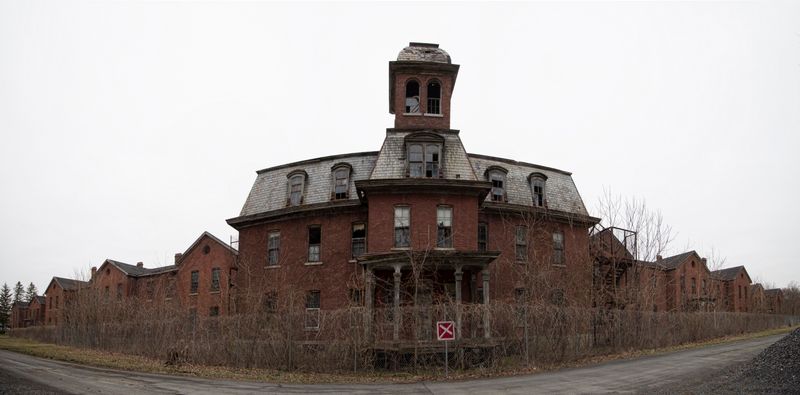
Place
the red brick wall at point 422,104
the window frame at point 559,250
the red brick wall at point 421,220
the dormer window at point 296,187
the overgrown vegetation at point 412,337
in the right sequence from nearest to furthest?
the overgrown vegetation at point 412,337
the red brick wall at point 421,220
the red brick wall at point 422,104
the window frame at point 559,250
the dormer window at point 296,187

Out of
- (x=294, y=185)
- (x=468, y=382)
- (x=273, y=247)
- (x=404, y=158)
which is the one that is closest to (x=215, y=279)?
(x=273, y=247)

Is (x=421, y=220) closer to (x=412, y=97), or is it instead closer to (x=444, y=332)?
(x=412, y=97)

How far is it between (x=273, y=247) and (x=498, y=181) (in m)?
13.6

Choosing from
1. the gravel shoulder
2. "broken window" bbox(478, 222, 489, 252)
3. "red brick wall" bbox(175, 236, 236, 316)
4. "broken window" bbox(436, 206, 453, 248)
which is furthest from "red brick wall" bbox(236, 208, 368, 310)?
the gravel shoulder

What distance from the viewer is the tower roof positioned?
105 feet

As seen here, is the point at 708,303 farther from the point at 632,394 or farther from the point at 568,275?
the point at 632,394

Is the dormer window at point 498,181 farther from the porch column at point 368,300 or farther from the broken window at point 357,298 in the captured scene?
the porch column at point 368,300

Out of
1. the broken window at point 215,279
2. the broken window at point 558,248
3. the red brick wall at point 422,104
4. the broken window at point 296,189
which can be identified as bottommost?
the broken window at point 215,279

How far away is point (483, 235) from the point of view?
1309 inches

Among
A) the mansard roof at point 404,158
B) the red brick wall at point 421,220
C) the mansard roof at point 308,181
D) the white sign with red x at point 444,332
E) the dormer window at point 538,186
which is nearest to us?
the white sign with red x at point 444,332

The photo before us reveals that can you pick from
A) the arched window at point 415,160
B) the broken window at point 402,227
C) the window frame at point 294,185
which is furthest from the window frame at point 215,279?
the arched window at point 415,160

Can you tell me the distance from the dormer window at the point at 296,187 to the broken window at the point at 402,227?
8.02 metres

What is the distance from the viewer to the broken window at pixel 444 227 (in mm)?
28766

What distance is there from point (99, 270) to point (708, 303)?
5817 cm
